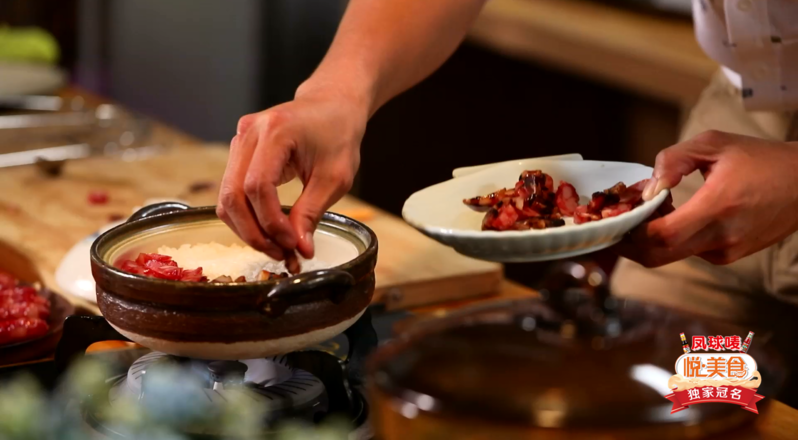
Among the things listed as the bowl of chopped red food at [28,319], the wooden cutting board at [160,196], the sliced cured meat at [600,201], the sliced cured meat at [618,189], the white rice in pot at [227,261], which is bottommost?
the wooden cutting board at [160,196]

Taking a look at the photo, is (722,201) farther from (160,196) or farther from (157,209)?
(160,196)

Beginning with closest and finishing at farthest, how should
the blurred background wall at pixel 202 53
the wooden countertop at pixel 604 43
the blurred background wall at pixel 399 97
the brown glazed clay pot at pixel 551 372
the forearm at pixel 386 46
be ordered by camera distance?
the brown glazed clay pot at pixel 551 372 → the forearm at pixel 386 46 → the wooden countertop at pixel 604 43 → the blurred background wall at pixel 399 97 → the blurred background wall at pixel 202 53

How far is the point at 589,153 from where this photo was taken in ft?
10.9

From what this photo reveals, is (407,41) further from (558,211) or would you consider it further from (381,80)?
(558,211)

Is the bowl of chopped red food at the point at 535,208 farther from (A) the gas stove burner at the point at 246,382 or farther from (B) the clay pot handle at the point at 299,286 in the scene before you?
(A) the gas stove burner at the point at 246,382

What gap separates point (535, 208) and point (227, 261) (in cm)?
36

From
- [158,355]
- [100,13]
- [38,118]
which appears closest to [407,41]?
[158,355]

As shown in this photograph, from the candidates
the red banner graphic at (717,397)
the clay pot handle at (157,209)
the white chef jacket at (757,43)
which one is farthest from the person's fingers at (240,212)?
the white chef jacket at (757,43)

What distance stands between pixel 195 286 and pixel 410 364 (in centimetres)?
37

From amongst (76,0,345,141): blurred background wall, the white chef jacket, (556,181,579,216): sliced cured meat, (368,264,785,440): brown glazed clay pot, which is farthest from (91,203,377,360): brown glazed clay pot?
(76,0,345,141): blurred background wall

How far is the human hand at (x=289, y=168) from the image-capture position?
3.41 feet

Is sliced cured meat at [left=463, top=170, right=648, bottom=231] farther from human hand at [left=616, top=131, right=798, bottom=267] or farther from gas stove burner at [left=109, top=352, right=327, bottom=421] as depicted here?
gas stove burner at [left=109, top=352, right=327, bottom=421]

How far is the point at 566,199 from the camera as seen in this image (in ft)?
3.41

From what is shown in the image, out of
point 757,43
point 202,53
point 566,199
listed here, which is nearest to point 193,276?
point 566,199
